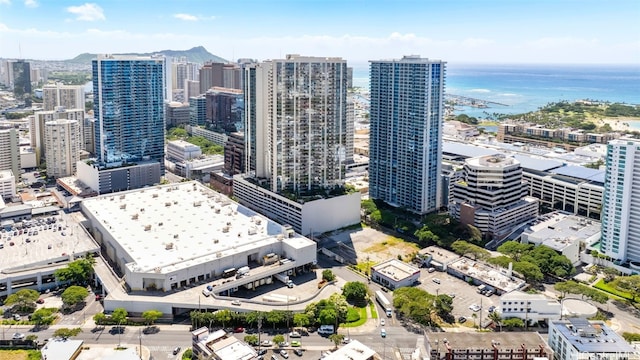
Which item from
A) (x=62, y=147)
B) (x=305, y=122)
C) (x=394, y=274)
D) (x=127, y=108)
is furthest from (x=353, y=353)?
(x=62, y=147)

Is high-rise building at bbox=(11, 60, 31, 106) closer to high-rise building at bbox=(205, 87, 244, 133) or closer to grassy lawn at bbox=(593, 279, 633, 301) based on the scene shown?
high-rise building at bbox=(205, 87, 244, 133)

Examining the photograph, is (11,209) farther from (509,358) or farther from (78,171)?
(509,358)

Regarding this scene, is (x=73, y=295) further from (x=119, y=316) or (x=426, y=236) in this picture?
(x=426, y=236)

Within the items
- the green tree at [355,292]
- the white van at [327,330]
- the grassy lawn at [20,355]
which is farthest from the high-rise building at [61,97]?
the white van at [327,330]

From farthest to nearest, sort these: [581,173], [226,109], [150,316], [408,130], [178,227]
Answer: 1. [226,109]
2. [581,173]
3. [408,130]
4. [178,227]
5. [150,316]

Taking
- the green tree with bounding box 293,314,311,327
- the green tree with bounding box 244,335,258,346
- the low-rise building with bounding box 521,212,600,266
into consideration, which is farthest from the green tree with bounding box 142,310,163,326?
the low-rise building with bounding box 521,212,600,266

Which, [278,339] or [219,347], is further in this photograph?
[278,339]

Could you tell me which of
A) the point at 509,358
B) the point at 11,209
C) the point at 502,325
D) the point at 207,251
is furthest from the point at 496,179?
the point at 11,209
